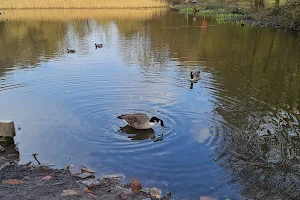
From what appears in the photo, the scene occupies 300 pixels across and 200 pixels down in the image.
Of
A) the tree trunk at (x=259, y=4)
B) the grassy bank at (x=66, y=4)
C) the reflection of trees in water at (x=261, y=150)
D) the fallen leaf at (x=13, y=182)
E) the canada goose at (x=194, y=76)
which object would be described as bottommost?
the reflection of trees in water at (x=261, y=150)

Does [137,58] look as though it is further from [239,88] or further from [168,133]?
[168,133]

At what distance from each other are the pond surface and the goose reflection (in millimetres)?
30

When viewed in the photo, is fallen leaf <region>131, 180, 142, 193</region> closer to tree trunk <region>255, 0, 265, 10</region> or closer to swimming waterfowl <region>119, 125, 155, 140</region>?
swimming waterfowl <region>119, 125, 155, 140</region>

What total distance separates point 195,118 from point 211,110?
836 mm

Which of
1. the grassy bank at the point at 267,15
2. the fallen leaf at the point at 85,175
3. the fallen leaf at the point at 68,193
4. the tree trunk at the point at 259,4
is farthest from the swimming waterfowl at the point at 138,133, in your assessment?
the tree trunk at the point at 259,4

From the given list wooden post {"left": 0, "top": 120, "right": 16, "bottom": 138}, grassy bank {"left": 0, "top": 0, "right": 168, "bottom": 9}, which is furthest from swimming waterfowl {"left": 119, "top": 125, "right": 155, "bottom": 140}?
grassy bank {"left": 0, "top": 0, "right": 168, "bottom": 9}

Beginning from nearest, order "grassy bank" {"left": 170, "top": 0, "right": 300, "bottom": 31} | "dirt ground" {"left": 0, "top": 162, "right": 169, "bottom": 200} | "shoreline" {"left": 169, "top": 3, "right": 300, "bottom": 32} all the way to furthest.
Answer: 1. "dirt ground" {"left": 0, "top": 162, "right": 169, "bottom": 200}
2. "grassy bank" {"left": 170, "top": 0, "right": 300, "bottom": 31}
3. "shoreline" {"left": 169, "top": 3, "right": 300, "bottom": 32}

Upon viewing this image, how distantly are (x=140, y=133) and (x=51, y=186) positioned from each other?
124 inches

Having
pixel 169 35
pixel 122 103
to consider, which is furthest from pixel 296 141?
pixel 169 35

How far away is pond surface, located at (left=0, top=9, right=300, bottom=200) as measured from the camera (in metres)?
6.23

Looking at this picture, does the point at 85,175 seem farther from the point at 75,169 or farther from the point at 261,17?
the point at 261,17

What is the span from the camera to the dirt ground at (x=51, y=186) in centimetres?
492

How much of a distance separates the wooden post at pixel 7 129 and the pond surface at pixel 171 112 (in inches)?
12.3

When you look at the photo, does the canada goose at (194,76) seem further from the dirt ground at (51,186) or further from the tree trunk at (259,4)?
the tree trunk at (259,4)
